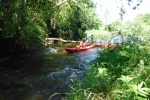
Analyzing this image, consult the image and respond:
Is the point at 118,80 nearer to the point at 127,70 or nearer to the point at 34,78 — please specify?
the point at 127,70

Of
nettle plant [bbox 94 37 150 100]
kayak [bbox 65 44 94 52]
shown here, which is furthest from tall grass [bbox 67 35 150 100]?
kayak [bbox 65 44 94 52]

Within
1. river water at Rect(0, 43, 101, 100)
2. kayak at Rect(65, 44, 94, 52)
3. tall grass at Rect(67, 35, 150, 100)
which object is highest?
tall grass at Rect(67, 35, 150, 100)

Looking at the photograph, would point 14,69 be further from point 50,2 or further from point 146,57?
point 146,57

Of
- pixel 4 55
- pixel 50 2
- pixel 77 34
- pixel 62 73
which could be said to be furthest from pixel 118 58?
pixel 77 34

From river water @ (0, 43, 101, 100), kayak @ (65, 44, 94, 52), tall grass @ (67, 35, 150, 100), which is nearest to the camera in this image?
tall grass @ (67, 35, 150, 100)

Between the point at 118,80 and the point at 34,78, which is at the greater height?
the point at 118,80

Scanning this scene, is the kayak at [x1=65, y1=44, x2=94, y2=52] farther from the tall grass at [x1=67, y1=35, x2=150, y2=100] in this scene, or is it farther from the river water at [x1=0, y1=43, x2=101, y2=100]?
the tall grass at [x1=67, y1=35, x2=150, y2=100]

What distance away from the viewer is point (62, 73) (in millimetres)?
10727

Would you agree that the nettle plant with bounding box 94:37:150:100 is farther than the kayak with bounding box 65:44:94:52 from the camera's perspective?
No

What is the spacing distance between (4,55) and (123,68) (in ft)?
37.3

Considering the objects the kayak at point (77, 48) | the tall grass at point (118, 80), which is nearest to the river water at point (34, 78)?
the tall grass at point (118, 80)

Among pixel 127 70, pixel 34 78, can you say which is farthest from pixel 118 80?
pixel 34 78

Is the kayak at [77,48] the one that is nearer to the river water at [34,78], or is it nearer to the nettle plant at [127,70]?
the river water at [34,78]

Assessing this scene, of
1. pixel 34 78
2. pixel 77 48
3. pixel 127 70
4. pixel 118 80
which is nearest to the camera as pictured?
pixel 118 80
